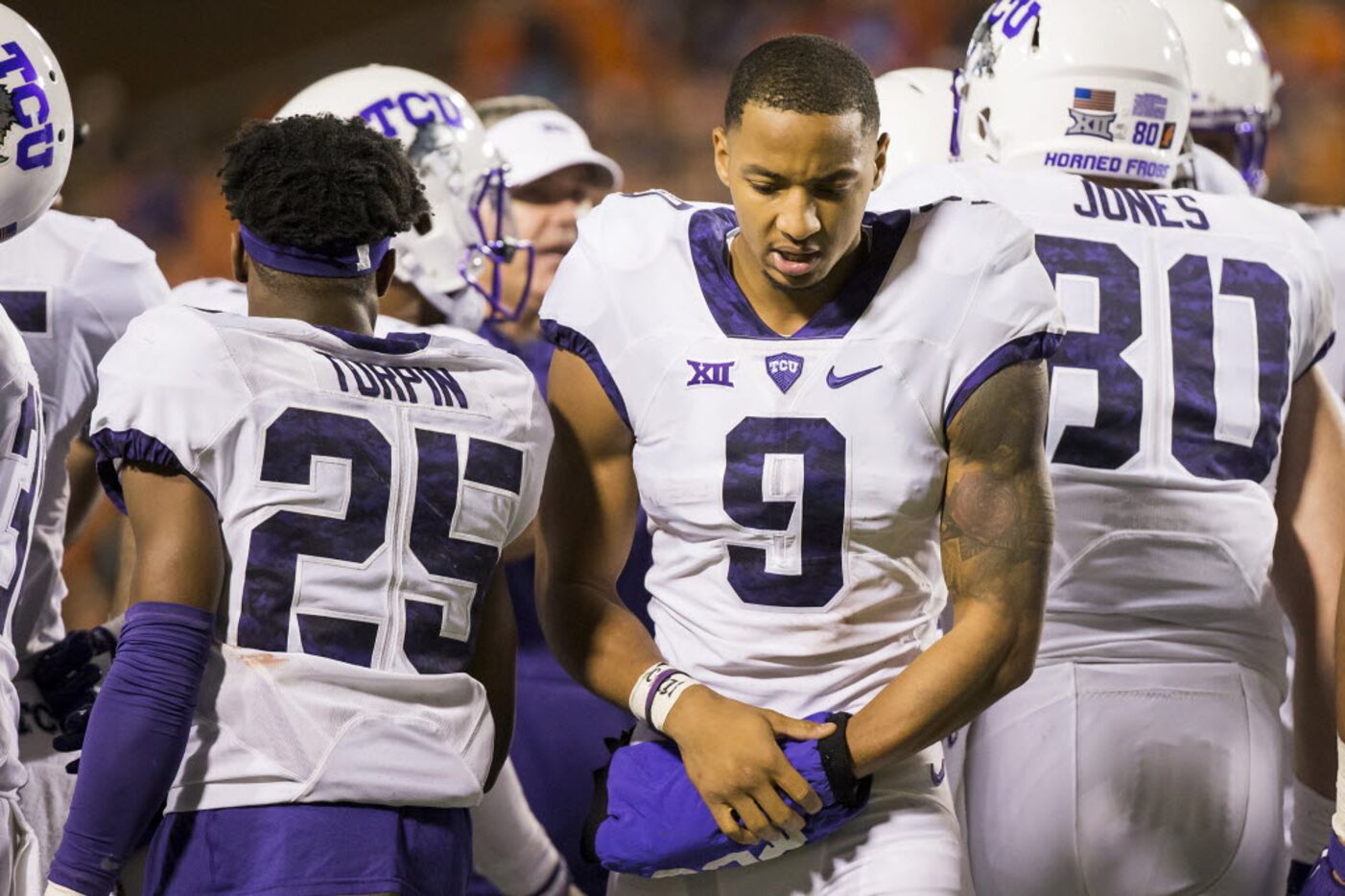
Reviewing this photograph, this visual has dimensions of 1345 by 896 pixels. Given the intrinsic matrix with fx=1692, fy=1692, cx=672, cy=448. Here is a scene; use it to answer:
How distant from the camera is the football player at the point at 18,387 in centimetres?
240

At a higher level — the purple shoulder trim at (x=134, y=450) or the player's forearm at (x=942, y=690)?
the purple shoulder trim at (x=134, y=450)

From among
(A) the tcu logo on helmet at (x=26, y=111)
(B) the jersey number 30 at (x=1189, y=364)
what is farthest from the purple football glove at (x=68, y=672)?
(B) the jersey number 30 at (x=1189, y=364)

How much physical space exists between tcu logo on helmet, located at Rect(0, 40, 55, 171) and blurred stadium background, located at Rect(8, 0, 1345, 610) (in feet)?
19.0

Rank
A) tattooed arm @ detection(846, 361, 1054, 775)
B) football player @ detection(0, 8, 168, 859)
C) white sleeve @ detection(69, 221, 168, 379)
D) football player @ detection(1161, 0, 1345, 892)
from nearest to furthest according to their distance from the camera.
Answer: tattooed arm @ detection(846, 361, 1054, 775) → football player @ detection(1161, 0, 1345, 892) → football player @ detection(0, 8, 168, 859) → white sleeve @ detection(69, 221, 168, 379)

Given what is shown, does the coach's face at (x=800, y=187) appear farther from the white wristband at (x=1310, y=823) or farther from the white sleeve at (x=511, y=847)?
the white wristband at (x=1310, y=823)

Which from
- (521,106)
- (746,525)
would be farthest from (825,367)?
(521,106)

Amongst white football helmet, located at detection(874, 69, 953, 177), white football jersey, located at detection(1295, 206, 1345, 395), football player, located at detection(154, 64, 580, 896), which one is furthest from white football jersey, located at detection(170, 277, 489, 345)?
white football jersey, located at detection(1295, 206, 1345, 395)

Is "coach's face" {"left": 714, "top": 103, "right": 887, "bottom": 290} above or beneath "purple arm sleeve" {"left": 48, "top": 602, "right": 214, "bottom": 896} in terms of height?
above

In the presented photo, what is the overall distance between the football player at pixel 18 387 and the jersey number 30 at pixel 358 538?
63 centimetres

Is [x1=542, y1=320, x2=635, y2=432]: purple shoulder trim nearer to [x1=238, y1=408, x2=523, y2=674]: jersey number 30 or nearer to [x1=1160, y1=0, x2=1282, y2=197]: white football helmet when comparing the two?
[x1=238, y1=408, x2=523, y2=674]: jersey number 30

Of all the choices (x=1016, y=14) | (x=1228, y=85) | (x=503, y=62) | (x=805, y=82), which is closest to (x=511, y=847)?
(x=805, y=82)

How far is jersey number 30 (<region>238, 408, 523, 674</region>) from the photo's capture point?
197cm

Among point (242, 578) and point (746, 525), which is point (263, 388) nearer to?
point (242, 578)

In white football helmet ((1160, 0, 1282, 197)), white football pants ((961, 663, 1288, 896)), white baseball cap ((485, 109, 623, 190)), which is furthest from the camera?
white baseball cap ((485, 109, 623, 190))
